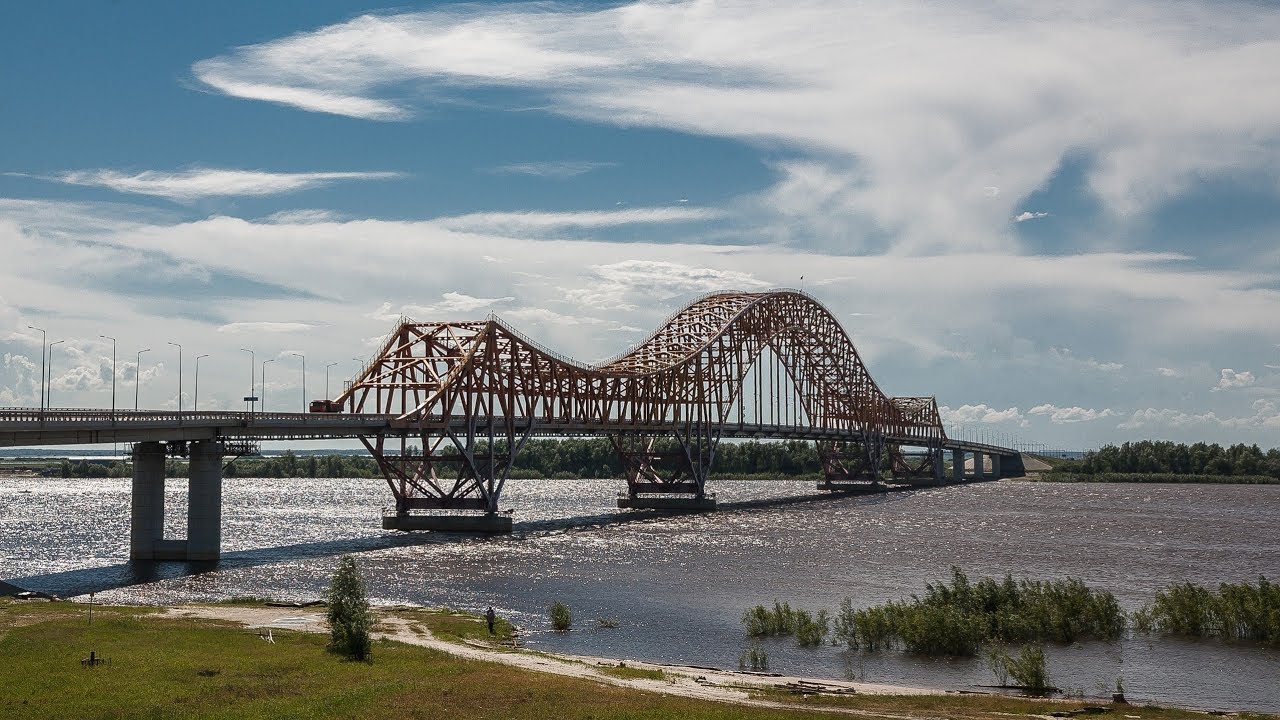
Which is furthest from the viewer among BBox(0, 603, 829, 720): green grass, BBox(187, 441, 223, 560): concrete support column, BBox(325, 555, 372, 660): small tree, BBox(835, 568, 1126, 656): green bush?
BBox(187, 441, 223, 560): concrete support column

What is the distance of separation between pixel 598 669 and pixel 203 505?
1912 inches

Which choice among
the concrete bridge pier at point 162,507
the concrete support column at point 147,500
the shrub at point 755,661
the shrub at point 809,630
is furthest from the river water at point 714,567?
the concrete support column at point 147,500

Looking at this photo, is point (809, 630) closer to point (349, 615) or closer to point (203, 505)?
point (349, 615)

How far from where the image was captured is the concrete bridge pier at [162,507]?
8438 centimetres

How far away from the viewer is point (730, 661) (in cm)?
5281

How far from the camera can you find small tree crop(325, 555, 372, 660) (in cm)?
4681

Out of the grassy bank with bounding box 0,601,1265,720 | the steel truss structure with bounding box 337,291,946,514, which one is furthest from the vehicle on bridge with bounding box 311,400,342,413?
the grassy bank with bounding box 0,601,1265,720

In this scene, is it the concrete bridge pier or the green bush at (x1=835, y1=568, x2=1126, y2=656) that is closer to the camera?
the green bush at (x1=835, y1=568, x2=1126, y2=656)

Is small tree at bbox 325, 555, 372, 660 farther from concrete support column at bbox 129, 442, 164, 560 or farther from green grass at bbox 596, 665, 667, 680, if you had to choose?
concrete support column at bbox 129, 442, 164, 560

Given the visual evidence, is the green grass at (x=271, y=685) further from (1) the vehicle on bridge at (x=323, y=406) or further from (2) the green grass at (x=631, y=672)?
(1) the vehicle on bridge at (x=323, y=406)

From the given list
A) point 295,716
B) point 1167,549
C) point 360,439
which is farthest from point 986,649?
point 360,439

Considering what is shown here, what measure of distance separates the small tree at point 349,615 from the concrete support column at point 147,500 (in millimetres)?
41363

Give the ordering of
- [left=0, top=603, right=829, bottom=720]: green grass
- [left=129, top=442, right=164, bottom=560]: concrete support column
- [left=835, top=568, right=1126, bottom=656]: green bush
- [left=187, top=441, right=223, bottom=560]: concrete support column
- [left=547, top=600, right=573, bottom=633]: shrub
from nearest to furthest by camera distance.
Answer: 1. [left=0, top=603, right=829, bottom=720]: green grass
2. [left=835, top=568, right=1126, bottom=656]: green bush
3. [left=547, top=600, right=573, bottom=633]: shrub
4. [left=129, top=442, right=164, bottom=560]: concrete support column
5. [left=187, top=441, right=223, bottom=560]: concrete support column

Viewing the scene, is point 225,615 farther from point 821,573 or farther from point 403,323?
point 403,323
